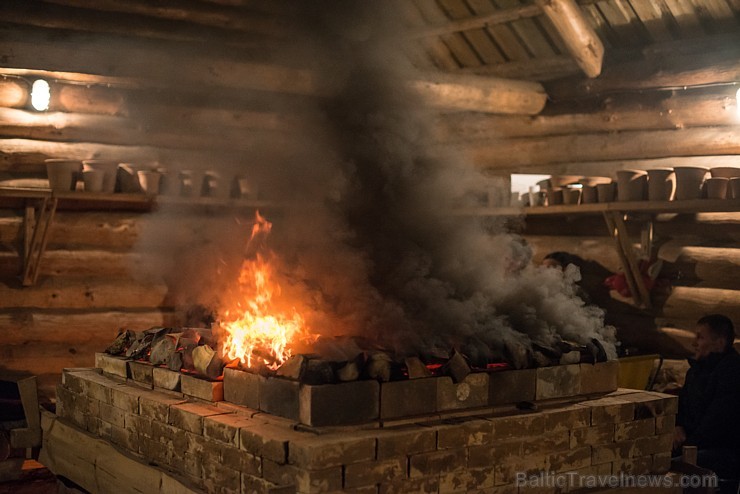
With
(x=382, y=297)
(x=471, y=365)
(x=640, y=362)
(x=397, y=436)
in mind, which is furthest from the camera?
(x=640, y=362)

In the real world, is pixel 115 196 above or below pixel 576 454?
above

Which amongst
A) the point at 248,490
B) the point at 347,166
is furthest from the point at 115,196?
the point at 248,490

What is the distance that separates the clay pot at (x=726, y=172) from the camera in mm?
7086

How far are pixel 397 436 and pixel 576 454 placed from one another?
4.60ft

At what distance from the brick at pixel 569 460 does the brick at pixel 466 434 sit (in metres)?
0.53

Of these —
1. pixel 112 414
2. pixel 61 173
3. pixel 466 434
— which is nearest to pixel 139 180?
pixel 61 173

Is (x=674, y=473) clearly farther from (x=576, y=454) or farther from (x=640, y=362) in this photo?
(x=640, y=362)

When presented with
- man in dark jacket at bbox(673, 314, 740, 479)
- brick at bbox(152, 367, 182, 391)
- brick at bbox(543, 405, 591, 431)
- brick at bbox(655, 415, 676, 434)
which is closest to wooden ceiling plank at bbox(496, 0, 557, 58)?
man in dark jacket at bbox(673, 314, 740, 479)

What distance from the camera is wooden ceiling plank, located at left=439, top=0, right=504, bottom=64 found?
9023mm

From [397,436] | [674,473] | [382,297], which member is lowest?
[674,473]

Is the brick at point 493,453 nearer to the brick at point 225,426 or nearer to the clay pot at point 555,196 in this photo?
the brick at point 225,426

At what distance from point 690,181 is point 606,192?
2.75 feet

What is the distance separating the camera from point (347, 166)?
6.11 m

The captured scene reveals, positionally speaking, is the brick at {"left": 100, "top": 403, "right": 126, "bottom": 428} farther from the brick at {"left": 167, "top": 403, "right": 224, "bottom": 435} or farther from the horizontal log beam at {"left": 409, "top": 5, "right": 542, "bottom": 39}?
the horizontal log beam at {"left": 409, "top": 5, "right": 542, "bottom": 39}
